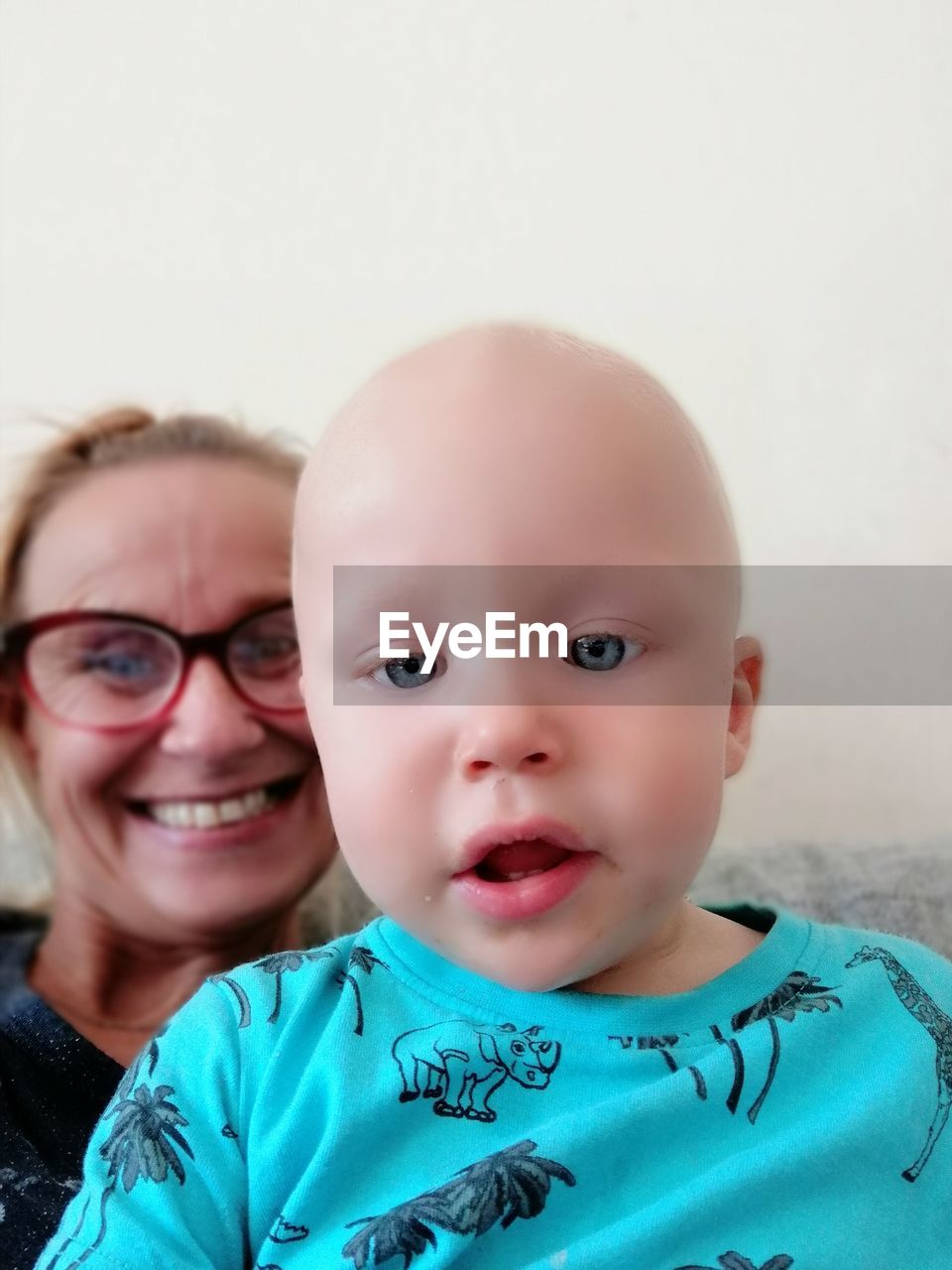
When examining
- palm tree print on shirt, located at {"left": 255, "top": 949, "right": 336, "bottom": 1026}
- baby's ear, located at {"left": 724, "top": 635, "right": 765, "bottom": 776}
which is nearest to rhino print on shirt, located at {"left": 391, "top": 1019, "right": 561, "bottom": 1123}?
palm tree print on shirt, located at {"left": 255, "top": 949, "right": 336, "bottom": 1026}

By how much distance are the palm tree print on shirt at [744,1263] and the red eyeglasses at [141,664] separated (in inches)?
28.9

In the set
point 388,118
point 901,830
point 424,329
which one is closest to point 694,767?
point 901,830

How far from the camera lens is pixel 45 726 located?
1262 mm

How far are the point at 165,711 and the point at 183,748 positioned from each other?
0.05 meters

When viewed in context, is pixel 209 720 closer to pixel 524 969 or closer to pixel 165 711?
pixel 165 711

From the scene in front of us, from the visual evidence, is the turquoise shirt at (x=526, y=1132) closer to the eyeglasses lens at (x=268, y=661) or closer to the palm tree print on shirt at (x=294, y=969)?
the palm tree print on shirt at (x=294, y=969)

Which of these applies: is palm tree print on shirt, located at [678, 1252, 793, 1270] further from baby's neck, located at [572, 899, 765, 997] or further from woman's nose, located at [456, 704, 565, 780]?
woman's nose, located at [456, 704, 565, 780]

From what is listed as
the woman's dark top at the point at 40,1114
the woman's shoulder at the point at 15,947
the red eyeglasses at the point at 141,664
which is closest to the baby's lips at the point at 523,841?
the woman's dark top at the point at 40,1114

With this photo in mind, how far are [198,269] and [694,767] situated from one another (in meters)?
1.35

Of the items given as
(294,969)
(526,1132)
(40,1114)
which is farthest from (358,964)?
(40,1114)

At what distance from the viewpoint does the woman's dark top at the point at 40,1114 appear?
850 mm

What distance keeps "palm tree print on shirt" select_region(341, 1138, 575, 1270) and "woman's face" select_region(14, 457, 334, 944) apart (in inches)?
23.8

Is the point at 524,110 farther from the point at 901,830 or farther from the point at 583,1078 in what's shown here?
the point at 583,1078

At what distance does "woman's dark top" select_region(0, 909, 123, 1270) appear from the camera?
2.79 ft
